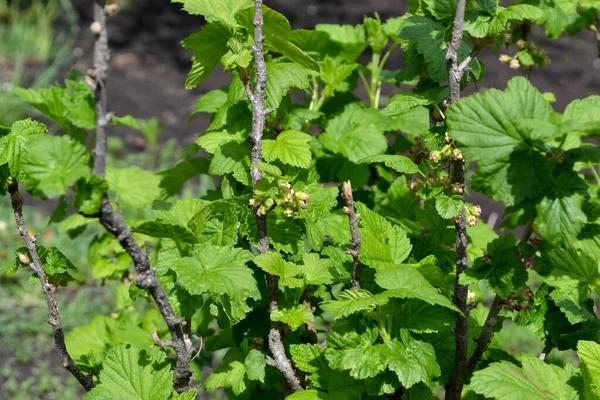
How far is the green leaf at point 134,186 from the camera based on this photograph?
6.32 ft

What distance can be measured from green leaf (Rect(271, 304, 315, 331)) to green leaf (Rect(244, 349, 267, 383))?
0.56 ft

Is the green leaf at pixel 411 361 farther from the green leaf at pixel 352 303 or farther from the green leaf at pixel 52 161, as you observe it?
Answer: the green leaf at pixel 52 161

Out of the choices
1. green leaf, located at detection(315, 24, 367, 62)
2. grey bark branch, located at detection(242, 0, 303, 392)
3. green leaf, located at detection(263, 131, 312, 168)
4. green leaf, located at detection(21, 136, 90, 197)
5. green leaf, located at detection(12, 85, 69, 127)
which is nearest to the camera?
green leaf, located at detection(21, 136, 90, 197)

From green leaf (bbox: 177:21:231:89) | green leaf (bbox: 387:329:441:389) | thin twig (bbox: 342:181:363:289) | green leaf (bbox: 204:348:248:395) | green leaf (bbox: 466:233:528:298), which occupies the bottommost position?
green leaf (bbox: 204:348:248:395)

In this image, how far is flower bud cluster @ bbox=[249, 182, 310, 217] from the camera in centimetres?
128

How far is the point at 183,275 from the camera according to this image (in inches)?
49.3

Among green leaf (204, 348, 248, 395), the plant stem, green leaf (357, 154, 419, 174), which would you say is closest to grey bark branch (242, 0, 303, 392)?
the plant stem

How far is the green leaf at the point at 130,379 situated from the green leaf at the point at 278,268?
12.7 inches

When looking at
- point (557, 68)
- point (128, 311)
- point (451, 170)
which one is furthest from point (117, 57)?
point (451, 170)

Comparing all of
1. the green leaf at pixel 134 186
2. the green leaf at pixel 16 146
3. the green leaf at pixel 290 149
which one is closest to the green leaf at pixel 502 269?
the green leaf at pixel 290 149

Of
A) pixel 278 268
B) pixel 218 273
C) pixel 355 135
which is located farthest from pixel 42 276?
pixel 355 135

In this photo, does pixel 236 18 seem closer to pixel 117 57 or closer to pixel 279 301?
pixel 279 301

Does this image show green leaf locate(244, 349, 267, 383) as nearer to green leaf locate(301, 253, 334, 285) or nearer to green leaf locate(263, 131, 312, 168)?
green leaf locate(301, 253, 334, 285)

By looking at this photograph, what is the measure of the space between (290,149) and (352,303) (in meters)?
0.38
